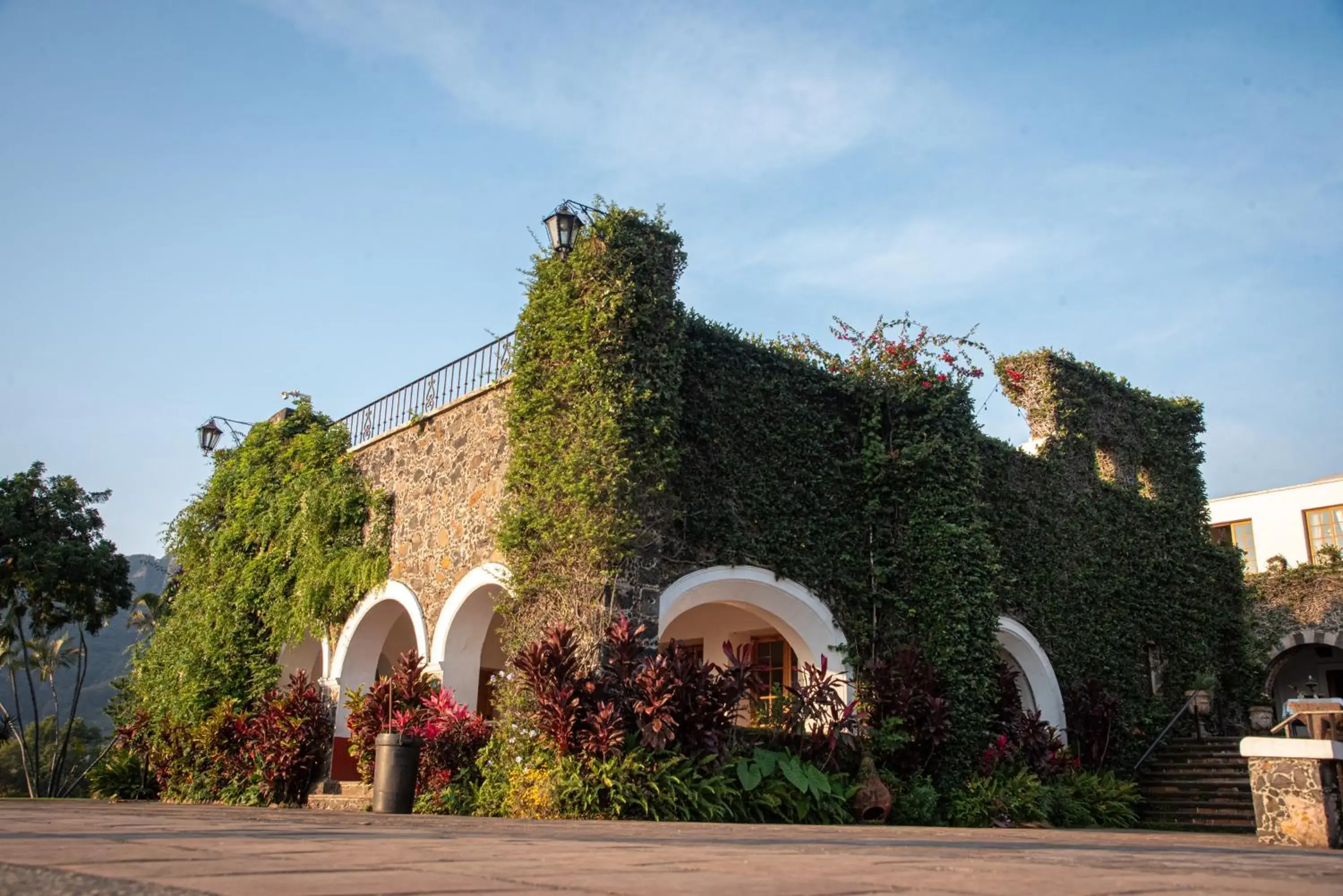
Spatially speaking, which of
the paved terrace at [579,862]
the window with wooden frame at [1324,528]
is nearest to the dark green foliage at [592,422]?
the paved terrace at [579,862]

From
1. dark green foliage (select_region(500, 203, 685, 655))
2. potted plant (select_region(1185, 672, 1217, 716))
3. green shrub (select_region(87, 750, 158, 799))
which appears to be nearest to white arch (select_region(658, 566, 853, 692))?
dark green foliage (select_region(500, 203, 685, 655))

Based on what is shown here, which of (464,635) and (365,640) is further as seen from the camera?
(365,640)

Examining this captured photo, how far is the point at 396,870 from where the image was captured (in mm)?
2686

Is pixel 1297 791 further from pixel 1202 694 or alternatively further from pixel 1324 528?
pixel 1324 528

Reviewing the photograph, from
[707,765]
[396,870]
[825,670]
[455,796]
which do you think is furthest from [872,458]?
[396,870]

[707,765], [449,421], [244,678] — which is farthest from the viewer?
[244,678]

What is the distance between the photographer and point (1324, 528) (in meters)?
22.5

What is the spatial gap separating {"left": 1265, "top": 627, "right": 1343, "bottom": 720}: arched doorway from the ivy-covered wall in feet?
22.4

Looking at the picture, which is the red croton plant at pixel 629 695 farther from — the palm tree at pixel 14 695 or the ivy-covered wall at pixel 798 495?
the palm tree at pixel 14 695

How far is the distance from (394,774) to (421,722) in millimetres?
1366

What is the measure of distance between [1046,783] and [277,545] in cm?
1006

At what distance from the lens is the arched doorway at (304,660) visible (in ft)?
43.8

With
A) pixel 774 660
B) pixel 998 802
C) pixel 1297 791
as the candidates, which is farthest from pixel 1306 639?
pixel 1297 791

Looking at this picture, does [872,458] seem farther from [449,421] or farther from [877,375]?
[449,421]
